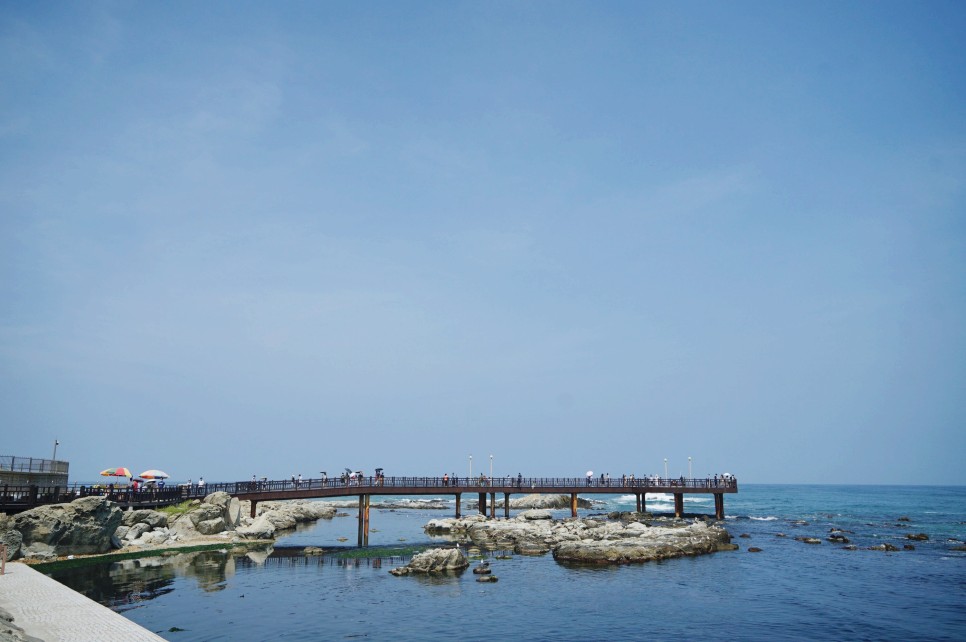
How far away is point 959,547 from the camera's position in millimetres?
56812

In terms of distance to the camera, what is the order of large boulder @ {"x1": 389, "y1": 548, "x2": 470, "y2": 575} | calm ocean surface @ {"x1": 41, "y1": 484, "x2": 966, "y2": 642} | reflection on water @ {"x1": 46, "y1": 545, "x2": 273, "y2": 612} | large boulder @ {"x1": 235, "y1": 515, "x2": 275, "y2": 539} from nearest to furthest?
calm ocean surface @ {"x1": 41, "y1": 484, "x2": 966, "y2": 642} → reflection on water @ {"x1": 46, "y1": 545, "x2": 273, "y2": 612} → large boulder @ {"x1": 389, "y1": 548, "x2": 470, "y2": 575} → large boulder @ {"x1": 235, "y1": 515, "x2": 275, "y2": 539}

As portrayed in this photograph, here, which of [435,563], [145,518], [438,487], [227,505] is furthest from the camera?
[438,487]

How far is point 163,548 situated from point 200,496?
13.9 m

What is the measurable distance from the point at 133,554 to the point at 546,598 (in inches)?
1121

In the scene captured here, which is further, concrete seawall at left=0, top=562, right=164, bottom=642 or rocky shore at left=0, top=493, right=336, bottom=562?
rocky shore at left=0, top=493, right=336, bottom=562

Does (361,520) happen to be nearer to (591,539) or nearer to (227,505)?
(227,505)

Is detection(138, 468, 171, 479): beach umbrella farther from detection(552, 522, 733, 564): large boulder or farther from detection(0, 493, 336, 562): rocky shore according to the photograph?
detection(552, 522, 733, 564): large boulder

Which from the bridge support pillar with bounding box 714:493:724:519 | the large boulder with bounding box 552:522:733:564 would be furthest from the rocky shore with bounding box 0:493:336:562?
the bridge support pillar with bounding box 714:493:724:519

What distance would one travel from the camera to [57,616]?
23.9 m

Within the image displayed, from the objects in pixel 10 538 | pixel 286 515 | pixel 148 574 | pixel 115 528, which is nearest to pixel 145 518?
pixel 115 528

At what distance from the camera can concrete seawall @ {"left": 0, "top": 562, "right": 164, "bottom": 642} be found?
21.4 meters

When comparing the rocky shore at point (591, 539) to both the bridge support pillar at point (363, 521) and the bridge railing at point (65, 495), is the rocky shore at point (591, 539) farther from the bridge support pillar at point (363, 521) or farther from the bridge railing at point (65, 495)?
the bridge railing at point (65, 495)

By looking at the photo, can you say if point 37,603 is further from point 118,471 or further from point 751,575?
point 751,575

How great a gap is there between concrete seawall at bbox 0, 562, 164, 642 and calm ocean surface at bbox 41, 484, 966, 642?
8.11ft
